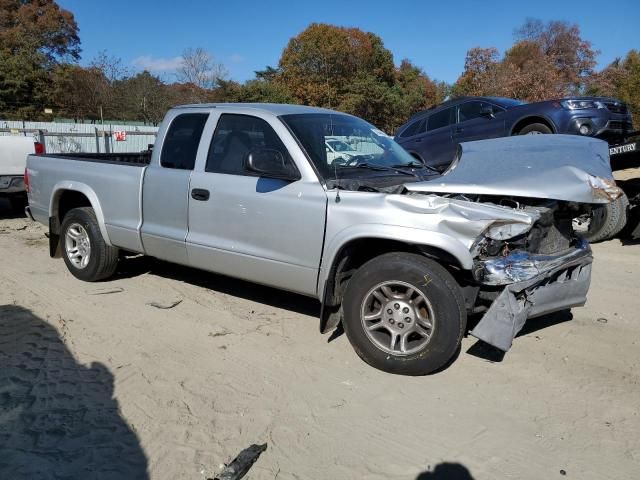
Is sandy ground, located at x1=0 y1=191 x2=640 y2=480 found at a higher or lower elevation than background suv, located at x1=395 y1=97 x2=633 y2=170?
lower

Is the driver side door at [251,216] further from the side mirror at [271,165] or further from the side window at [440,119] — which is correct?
the side window at [440,119]

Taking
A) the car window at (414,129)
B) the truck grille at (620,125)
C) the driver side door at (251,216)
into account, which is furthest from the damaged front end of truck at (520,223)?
the car window at (414,129)

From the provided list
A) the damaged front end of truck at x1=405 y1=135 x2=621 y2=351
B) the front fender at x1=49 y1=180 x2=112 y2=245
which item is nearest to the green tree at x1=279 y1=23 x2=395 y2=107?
Answer: the front fender at x1=49 y1=180 x2=112 y2=245

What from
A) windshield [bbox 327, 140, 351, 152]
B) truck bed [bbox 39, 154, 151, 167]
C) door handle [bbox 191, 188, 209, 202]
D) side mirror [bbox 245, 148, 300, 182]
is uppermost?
windshield [bbox 327, 140, 351, 152]

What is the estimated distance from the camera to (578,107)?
8.80 meters

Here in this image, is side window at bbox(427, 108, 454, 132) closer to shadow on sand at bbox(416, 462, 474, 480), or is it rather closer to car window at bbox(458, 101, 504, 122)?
car window at bbox(458, 101, 504, 122)

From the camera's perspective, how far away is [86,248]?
5918 millimetres

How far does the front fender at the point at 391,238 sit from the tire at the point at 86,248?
9.07 ft

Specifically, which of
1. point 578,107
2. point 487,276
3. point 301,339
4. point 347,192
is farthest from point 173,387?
point 578,107

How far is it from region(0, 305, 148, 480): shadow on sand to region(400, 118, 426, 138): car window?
27.1 ft

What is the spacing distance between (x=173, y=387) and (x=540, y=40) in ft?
164

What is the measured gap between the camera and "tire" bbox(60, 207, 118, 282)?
18.8 feet

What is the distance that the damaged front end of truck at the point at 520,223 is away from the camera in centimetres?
354

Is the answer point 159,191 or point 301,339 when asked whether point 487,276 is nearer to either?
point 301,339
